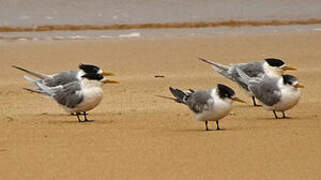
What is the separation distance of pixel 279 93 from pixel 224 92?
1.07m

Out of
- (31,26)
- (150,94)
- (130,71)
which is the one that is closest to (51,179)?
(150,94)

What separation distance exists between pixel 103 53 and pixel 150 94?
4543 mm

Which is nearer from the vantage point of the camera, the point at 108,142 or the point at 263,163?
the point at 263,163

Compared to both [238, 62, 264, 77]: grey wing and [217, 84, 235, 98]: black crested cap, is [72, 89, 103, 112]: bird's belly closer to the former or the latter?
[217, 84, 235, 98]: black crested cap

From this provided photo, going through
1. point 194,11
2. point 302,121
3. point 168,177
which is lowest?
point 194,11

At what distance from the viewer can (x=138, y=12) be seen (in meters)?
22.3

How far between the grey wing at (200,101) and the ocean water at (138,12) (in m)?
10.8

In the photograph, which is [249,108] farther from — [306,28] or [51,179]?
[306,28]

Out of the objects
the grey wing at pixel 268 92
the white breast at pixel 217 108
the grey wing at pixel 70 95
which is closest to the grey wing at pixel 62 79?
the grey wing at pixel 70 95

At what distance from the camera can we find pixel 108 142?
762cm

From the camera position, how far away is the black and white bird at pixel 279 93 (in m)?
9.06

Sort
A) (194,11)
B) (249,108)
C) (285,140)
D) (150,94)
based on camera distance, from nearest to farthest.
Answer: (285,140), (249,108), (150,94), (194,11)

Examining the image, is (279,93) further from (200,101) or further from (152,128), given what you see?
(152,128)

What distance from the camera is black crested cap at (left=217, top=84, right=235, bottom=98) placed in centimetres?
818
